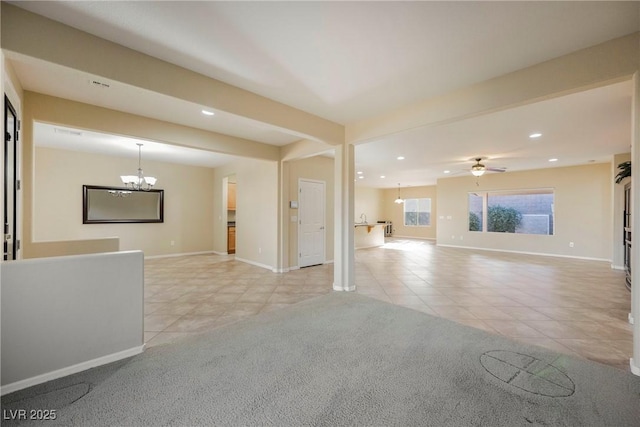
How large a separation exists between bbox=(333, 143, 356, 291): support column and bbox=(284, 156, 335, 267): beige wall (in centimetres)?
179

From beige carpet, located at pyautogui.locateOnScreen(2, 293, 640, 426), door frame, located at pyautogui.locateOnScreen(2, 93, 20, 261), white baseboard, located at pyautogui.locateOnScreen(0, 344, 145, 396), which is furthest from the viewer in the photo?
door frame, located at pyautogui.locateOnScreen(2, 93, 20, 261)

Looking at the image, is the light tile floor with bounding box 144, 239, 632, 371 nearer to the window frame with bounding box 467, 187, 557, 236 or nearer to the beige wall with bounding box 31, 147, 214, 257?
the beige wall with bounding box 31, 147, 214, 257

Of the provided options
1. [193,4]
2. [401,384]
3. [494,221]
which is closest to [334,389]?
[401,384]

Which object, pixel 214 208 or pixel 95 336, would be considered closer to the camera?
pixel 95 336

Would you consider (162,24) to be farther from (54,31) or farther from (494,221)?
(494,221)

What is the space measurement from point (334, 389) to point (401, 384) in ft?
1.65

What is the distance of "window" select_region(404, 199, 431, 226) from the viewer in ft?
42.5

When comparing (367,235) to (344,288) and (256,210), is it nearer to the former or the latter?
(256,210)

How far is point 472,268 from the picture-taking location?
6164mm

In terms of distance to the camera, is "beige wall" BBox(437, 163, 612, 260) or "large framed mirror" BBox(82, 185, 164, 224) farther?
"beige wall" BBox(437, 163, 612, 260)

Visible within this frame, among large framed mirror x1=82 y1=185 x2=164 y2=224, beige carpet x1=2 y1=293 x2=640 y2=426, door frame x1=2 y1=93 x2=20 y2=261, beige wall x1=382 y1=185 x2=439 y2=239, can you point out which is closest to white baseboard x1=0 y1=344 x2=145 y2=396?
beige carpet x1=2 y1=293 x2=640 y2=426

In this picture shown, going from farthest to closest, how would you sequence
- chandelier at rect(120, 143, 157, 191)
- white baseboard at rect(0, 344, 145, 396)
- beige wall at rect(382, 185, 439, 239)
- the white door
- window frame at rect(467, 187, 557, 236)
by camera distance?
beige wall at rect(382, 185, 439, 239) → window frame at rect(467, 187, 557, 236) → the white door → chandelier at rect(120, 143, 157, 191) → white baseboard at rect(0, 344, 145, 396)

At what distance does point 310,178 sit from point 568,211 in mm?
7650

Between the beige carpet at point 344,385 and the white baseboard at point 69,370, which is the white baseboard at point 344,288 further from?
the white baseboard at point 69,370
